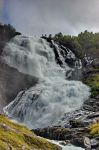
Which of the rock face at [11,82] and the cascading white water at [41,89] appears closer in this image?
the cascading white water at [41,89]

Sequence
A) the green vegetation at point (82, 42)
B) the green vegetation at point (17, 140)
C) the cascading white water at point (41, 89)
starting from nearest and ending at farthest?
the green vegetation at point (17, 140)
the cascading white water at point (41, 89)
the green vegetation at point (82, 42)

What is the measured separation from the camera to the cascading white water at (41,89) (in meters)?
84.2

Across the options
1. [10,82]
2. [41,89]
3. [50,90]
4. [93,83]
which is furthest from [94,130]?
[93,83]

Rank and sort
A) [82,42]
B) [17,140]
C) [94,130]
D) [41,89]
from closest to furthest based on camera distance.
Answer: [17,140] → [94,130] → [41,89] → [82,42]

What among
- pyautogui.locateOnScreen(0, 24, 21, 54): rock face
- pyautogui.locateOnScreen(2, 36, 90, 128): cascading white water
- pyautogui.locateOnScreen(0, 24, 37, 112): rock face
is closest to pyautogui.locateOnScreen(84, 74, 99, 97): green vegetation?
pyautogui.locateOnScreen(2, 36, 90, 128): cascading white water

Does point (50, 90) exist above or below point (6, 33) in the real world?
below

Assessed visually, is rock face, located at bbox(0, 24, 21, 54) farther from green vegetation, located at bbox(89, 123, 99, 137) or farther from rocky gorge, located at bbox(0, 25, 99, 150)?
green vegetation, located at bbox(89, 123, 99, 137)

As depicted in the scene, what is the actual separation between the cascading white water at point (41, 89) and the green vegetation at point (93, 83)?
199 centimetres

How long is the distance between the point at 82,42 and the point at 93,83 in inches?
2569

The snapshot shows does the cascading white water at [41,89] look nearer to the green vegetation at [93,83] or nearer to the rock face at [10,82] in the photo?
the green vegetation at [93,83]

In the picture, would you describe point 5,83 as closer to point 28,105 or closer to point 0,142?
point 28,105

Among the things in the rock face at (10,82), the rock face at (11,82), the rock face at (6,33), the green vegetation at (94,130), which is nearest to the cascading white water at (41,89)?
the rock face at (6,33)

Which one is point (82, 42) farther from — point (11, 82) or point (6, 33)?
point (11, 82)

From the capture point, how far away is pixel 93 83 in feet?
373
